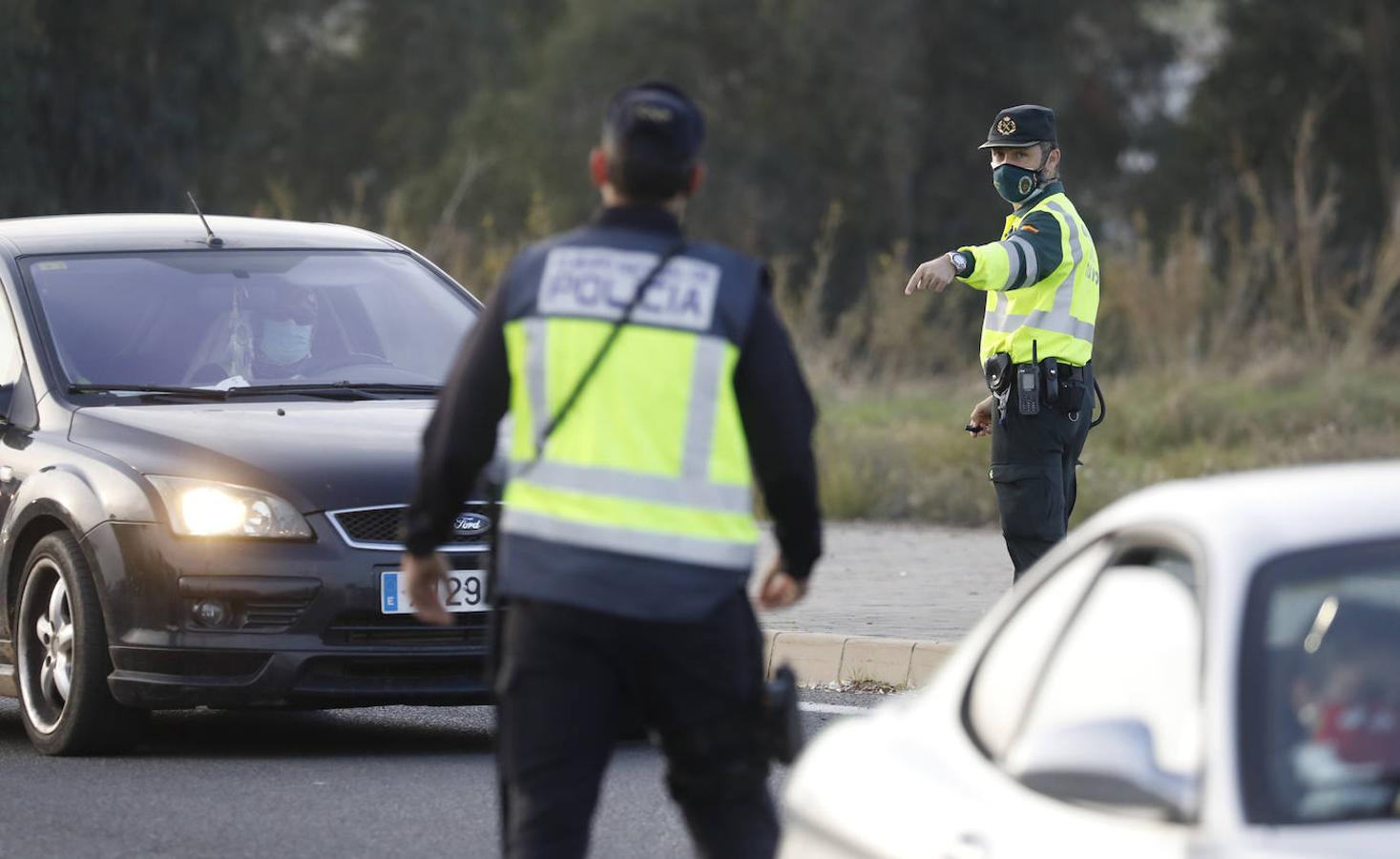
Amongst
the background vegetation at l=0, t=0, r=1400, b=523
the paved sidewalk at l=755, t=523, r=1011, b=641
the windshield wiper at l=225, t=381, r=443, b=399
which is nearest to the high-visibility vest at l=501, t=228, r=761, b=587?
the windshield wiper at l=225, t=381, r=443, b=399

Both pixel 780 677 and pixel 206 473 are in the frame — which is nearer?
pixel 780 677

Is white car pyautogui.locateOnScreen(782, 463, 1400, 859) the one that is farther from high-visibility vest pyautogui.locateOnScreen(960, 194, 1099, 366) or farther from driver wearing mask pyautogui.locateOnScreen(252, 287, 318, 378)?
driver wearing mask pyautogui.locateOnScreen(252, 287, 318, 378)

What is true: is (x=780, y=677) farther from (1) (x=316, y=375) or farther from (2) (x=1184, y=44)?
(2) (x=1184, y=44)

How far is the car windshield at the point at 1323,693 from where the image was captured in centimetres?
311

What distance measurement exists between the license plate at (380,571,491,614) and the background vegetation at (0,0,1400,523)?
1287cm

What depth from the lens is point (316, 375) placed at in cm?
898

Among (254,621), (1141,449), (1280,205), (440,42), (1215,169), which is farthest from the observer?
(440,42)

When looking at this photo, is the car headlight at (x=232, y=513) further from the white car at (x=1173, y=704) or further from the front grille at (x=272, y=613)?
the white car at (x=1173, y=704)

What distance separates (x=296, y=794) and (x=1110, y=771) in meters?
4.68

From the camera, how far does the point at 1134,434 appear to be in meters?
18.0

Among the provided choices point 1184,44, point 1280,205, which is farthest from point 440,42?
point 1280,205

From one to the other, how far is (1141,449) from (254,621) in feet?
35.6

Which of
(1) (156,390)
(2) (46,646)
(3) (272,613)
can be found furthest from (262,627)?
(1) (156,390)

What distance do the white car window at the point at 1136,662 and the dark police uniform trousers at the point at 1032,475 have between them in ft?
16.0
